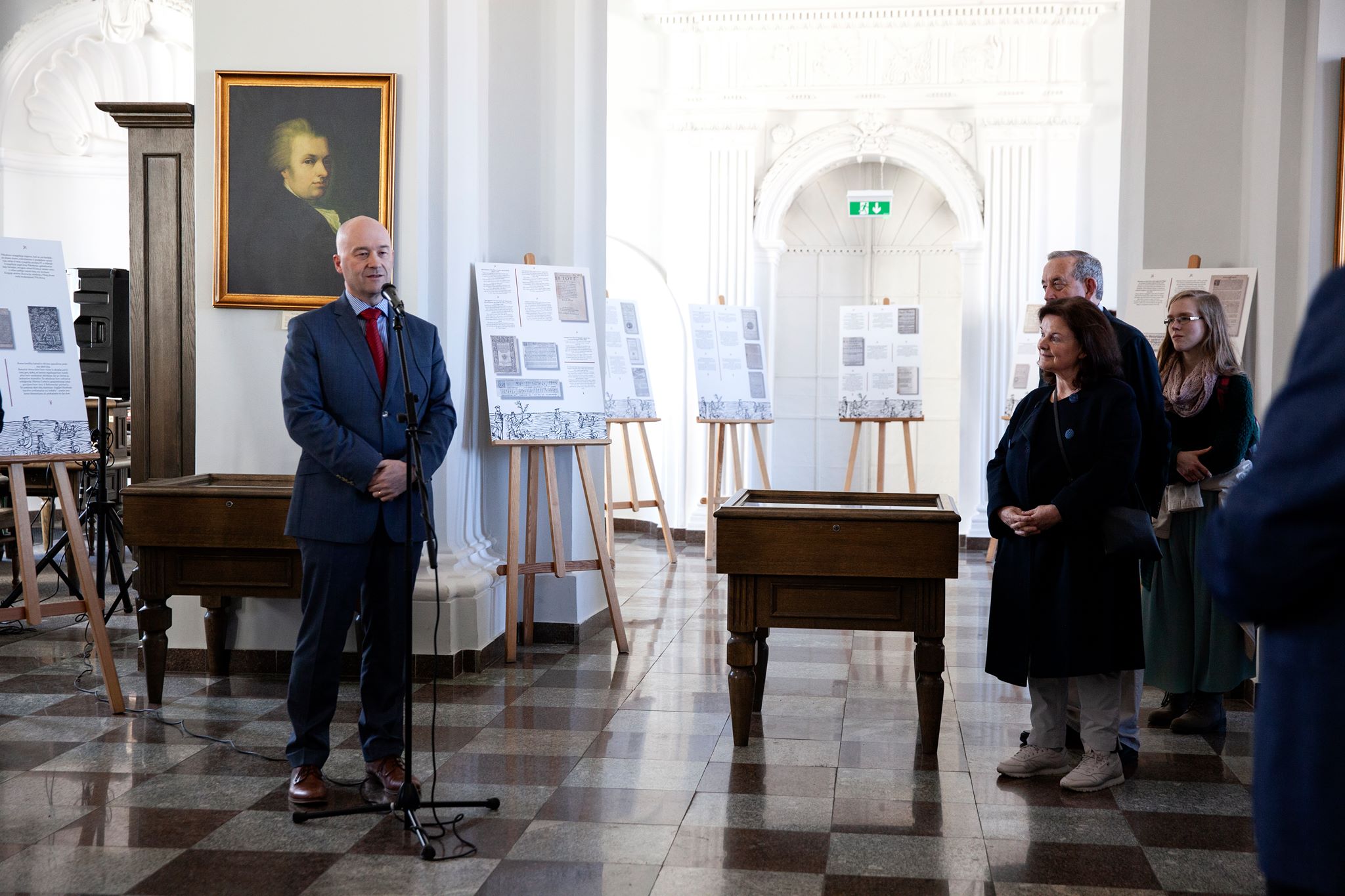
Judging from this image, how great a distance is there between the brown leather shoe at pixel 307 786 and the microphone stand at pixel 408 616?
0.22ft

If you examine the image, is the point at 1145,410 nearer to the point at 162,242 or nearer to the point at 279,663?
the point at 279,663

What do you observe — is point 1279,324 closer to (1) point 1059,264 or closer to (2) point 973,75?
(1) point 1059,264

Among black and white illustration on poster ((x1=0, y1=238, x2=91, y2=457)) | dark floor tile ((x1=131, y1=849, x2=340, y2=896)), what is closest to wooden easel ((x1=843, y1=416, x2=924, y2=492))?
black and white illustration on poster ((x1=0, y1=238, x2=91, y2=457))

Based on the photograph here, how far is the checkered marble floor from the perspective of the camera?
329cm

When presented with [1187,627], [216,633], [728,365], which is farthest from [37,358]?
[728,365]

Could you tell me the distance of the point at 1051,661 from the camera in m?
3.98

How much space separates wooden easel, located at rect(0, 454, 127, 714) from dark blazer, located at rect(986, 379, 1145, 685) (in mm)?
3420

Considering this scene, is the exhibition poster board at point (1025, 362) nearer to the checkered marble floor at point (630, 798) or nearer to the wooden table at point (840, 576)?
the checkered marble floor at point (630, 798)

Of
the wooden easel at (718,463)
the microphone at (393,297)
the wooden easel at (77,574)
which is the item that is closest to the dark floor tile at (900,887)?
the microphone at (393,297)

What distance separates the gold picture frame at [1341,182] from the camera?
5.39 m

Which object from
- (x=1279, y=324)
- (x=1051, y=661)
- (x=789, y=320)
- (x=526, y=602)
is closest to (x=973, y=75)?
(x=789, y=320)

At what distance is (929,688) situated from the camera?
4.46m

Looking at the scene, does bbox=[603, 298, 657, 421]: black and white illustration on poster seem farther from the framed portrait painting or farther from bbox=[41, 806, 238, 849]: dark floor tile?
bbox=[41, 806, 238, 849]: dark floor tile

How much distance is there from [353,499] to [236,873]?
1110 mm
